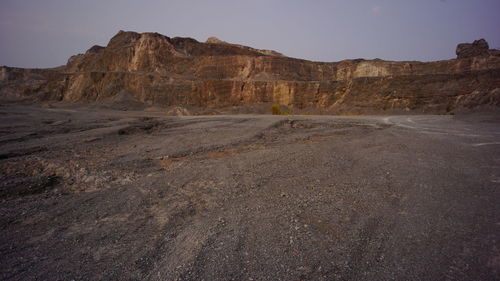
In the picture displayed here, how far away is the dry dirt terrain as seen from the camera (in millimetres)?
2467

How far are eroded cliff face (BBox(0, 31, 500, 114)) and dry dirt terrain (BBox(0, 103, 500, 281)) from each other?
25594 mm

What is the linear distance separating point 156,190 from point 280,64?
40.3 m

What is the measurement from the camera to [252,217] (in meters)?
3.50

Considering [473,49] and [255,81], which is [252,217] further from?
[473,49]

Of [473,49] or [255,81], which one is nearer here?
[255,81]

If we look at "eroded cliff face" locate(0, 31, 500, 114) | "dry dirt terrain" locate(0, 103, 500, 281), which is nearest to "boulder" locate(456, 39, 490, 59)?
"eroded cliff face" locate(0, 31, 500, 114)

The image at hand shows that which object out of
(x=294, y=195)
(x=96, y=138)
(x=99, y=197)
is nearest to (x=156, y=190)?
(x=99, y=197)

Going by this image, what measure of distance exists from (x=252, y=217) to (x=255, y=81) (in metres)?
31.8

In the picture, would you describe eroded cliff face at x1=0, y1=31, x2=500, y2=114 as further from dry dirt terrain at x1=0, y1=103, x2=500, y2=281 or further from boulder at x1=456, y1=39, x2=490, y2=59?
dry dirt terrain at x1=0, y1=103, x2=500, y2=281

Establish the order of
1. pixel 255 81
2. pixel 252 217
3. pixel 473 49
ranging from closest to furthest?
pixel 252 217 → pixel 255 81 → pixel 473 49

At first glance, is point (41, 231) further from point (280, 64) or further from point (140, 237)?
point (280, 64)

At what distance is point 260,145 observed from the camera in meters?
9.02

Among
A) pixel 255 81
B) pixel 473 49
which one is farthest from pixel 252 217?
pixel 473 49

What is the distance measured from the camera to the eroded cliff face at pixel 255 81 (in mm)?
28234
